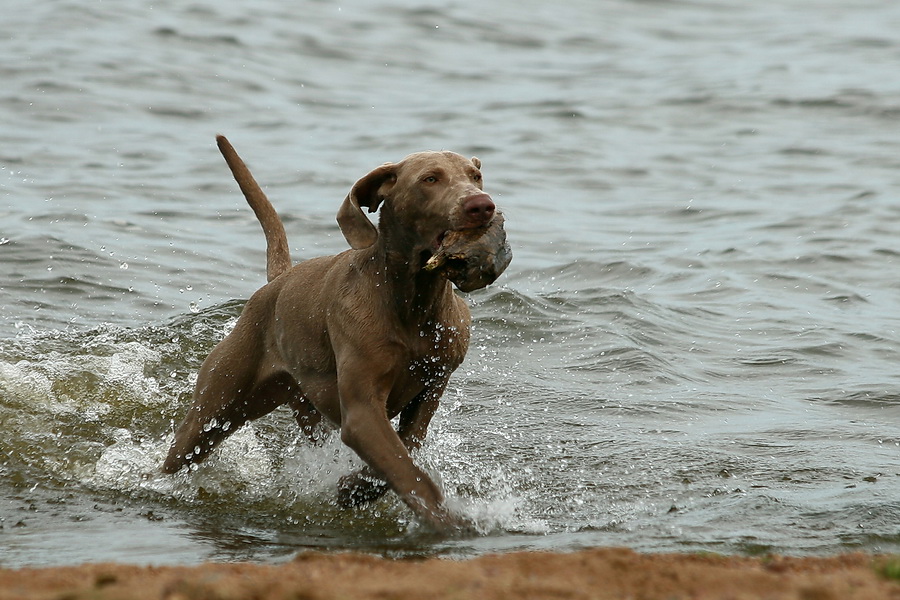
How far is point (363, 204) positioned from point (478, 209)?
77 cm

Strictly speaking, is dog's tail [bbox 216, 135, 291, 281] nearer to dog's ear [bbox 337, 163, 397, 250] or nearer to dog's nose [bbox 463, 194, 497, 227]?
dog's ear [bbox 337, 163, 397, 250]

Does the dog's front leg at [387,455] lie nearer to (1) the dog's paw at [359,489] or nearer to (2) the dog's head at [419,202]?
(1) the dog's paw at [359,489]

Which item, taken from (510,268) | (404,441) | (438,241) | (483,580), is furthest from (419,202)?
(510,268)

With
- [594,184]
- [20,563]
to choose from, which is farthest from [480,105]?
[20,563]

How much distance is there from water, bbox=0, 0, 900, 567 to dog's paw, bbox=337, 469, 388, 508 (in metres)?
0.08

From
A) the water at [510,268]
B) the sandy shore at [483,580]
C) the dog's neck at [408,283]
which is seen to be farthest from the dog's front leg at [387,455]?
the sandy shore at [483,580]

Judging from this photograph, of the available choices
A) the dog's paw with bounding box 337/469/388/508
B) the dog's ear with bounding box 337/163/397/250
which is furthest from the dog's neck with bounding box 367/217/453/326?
the dog's paw with bounding box 337/469/388/508

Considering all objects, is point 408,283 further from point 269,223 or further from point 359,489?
point 269,223

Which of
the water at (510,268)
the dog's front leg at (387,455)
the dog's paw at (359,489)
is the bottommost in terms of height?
the water at (510,268)

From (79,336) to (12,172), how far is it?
5983 millimetres

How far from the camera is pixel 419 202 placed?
5.67 metres

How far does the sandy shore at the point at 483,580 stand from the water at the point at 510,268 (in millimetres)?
1209

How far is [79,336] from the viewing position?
30.6 feet

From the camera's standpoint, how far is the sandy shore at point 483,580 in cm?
367
